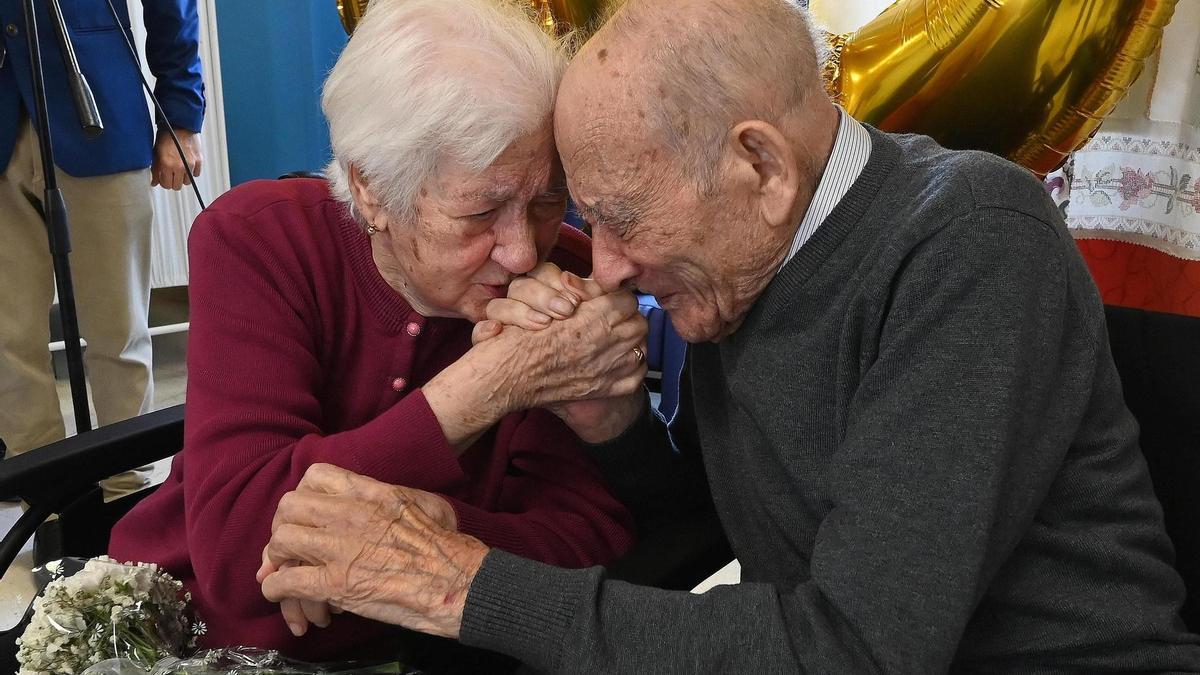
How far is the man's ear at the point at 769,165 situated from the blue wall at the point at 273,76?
11.9 ft

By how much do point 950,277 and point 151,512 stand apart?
1087mm

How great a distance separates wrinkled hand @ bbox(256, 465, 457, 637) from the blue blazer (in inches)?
77.8

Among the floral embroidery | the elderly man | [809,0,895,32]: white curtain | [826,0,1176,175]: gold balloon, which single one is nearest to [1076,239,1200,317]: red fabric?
the floral embroidery

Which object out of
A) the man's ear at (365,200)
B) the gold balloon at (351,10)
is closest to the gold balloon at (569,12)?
the gold balloon at (351,10)

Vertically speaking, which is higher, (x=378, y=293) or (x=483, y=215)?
(x=483, y=215)

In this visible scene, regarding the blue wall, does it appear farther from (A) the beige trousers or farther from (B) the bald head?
(B) the bald head

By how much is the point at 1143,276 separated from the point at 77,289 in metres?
2.74

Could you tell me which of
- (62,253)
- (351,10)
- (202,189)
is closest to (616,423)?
(351,10)

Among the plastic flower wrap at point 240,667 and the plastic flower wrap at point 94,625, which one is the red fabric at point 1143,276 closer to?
the plastic flower wrap at point 240,667

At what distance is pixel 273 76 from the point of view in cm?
431

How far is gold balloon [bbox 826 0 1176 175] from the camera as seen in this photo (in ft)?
4.63

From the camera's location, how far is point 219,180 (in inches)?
165

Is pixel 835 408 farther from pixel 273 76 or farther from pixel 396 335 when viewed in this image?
pixel 273 76

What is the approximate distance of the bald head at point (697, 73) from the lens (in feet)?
3.05
